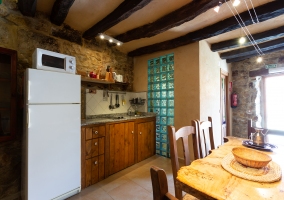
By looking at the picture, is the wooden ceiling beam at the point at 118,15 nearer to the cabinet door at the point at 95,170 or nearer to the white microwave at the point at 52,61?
the white microwave at the point at 52,61

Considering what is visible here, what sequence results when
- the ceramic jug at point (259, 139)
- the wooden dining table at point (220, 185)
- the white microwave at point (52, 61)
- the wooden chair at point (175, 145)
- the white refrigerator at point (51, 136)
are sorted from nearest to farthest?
→ the wooden dining table at point (220, 185)
the wooden chair at point (175, 145)
the ceramic jug at point (259, 139)
the white refrigerator at point (51, 136)
the white microwave at point (52, 61)

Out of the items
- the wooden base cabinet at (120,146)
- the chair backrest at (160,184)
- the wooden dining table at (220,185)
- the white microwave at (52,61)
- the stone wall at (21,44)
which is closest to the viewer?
the chair backrest at (160,184)

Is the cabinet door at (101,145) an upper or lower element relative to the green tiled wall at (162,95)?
lower

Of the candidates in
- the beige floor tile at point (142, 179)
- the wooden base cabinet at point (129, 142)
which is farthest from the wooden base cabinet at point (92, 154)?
the beige floor tile at point (142, 179)

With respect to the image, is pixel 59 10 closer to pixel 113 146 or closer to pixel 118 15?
pixel 118 15

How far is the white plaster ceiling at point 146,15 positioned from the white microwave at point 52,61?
0.81 m

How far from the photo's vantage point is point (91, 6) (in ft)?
6.38

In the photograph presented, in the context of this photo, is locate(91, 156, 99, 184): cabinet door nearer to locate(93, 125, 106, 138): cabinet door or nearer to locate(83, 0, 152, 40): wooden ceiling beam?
locate(93, 125, 106, 138): cabinet door

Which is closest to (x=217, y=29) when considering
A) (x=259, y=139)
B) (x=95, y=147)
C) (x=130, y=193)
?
(x=259, y=139)

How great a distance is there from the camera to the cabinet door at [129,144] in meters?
2.58

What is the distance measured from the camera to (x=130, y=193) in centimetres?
187

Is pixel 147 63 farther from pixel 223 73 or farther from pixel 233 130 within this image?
pixel 233 130

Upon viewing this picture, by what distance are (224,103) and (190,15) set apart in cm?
309

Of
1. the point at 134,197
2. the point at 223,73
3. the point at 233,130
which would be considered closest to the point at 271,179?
the point at 134,197
